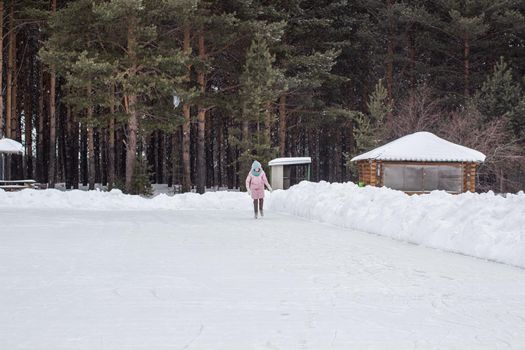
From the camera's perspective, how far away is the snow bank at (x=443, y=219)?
1027 centimetres

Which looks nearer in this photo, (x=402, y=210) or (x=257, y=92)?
(x=402, y=210)

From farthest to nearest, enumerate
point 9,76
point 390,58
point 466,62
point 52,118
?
1. point 390,58
2. point 466,62
3. point 9,76
4. point 52,118

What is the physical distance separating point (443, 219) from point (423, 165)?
20433 millimetres

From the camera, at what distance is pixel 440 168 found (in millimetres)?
32594

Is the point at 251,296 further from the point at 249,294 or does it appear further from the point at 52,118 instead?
the point at 52,118

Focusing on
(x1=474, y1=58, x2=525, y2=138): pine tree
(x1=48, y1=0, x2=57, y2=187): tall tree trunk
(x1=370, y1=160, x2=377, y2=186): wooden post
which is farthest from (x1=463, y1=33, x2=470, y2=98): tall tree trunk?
(x1=48, y1=0, x2=57, y2=187): tall tree trunk

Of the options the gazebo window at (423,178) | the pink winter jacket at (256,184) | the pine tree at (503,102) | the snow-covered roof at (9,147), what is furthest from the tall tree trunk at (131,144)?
the pine tree at (503,102)

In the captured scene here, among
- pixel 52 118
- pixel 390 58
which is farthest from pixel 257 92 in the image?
pixel 390 58

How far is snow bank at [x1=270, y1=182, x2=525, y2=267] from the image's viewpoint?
33.7ft

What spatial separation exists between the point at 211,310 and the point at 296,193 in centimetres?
1753

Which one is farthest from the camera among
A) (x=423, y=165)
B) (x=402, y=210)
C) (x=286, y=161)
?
(x=286, y=161)

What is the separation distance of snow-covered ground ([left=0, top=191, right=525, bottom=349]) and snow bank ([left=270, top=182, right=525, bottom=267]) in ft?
1.32

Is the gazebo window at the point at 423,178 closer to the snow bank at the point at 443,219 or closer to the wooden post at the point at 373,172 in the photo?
the wooden post at the point at 373,172

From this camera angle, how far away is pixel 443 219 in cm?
1234
